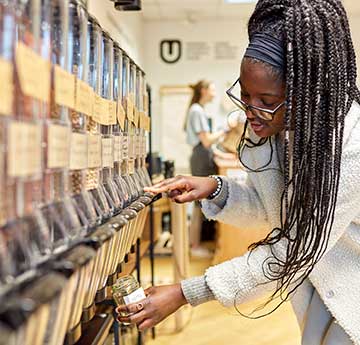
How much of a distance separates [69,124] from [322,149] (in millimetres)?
607

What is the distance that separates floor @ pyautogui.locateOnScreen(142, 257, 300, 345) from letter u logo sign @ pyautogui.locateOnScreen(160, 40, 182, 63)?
3.84 m

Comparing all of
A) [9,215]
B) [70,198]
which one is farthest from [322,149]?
[9,215]

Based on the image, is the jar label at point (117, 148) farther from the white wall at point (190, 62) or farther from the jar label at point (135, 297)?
the white wall at point (190, 62)

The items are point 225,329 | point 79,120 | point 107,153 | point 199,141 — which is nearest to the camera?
point 79,120

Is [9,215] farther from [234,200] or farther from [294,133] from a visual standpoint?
[234,200]

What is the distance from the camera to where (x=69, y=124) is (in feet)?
2.27

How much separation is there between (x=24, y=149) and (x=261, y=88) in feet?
2.10

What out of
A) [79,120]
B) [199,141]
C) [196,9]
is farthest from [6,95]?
[196,9]

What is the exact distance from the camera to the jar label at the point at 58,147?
0.62 meters

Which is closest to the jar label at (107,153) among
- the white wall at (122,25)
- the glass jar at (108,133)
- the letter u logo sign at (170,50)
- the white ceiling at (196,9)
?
the glass jar at (108,133)

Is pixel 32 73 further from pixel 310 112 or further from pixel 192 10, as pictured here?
pixel 192 10

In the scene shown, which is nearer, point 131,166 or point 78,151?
point 78,151

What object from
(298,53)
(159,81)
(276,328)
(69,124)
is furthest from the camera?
(159,81)

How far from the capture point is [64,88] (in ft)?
2.17
